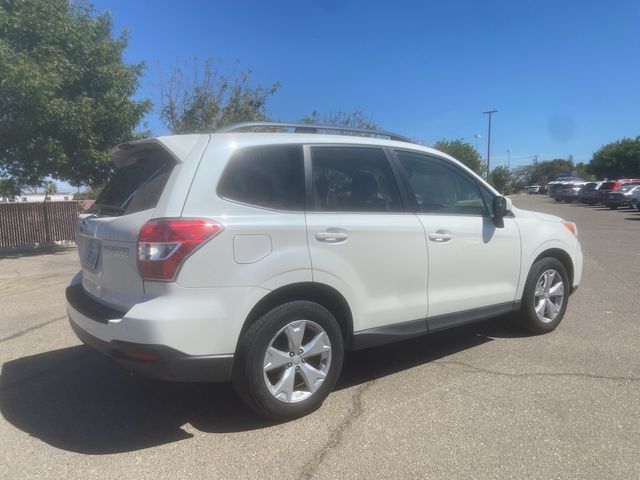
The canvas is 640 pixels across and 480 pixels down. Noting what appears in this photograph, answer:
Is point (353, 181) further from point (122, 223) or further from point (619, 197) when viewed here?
point (619, 197)

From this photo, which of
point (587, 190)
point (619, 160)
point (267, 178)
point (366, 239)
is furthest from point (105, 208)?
point (619, 160)

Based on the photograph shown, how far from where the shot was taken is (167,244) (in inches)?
124

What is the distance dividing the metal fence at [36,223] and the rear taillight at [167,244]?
525 inches

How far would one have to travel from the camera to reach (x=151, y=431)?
11.7 feet

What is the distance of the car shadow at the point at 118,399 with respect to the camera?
3.53m

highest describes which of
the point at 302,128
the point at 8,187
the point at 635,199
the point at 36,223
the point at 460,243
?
the point at 302,128

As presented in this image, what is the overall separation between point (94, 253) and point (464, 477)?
2742 mm

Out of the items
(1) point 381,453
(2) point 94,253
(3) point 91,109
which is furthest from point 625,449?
(3) point 91,109

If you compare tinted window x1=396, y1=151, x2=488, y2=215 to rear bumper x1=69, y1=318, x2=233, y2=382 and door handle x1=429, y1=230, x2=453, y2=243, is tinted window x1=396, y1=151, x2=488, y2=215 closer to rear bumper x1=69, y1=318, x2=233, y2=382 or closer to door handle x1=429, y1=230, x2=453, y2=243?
door handle x1=429, y1=230, x2=453, y2=243

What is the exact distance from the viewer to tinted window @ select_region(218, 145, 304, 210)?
3.46 m

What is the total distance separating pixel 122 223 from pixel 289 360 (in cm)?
136

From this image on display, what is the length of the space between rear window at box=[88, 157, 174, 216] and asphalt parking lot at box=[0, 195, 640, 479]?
56.6 inches

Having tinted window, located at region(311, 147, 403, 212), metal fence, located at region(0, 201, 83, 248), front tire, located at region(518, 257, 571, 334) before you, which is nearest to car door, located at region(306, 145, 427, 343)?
tinted window, located at region(311, 147, 403, 212)

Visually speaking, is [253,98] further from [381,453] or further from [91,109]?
[381,453]
